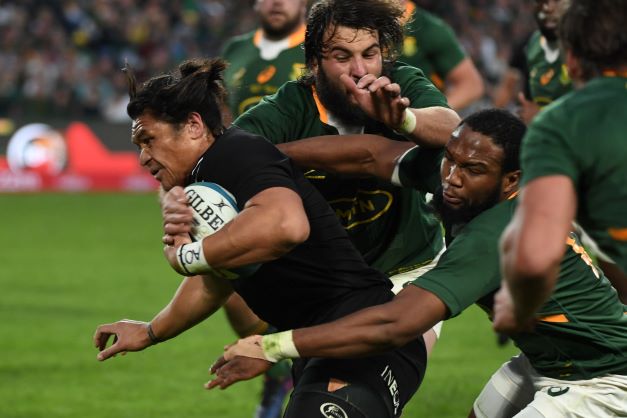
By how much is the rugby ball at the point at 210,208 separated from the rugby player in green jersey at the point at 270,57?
377cm

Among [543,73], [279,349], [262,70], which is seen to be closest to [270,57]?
[262,70]

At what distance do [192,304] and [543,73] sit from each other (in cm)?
444

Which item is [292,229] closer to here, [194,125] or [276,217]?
[276,217]

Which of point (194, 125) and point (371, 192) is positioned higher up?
point (194, 125)

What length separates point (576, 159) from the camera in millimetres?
3184

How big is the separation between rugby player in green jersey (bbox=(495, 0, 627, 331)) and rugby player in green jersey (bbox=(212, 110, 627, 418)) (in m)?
0.69

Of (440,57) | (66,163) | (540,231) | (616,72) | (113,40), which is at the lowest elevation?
(66,163)

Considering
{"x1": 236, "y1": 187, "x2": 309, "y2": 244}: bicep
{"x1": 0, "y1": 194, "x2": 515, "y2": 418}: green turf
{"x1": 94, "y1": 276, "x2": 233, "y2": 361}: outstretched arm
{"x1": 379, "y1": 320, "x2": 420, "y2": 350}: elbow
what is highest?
{"x1": 236, "y1": 187, "x2": 309, "y2": 244}: bicep

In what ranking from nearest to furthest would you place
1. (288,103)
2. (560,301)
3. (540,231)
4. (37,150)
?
(540,231) → (560,301) → (288,103) → (37,150)

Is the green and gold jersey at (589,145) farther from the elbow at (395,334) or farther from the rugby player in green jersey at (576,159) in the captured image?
the elbow at (395,334)

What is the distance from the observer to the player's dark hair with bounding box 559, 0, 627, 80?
323 cm

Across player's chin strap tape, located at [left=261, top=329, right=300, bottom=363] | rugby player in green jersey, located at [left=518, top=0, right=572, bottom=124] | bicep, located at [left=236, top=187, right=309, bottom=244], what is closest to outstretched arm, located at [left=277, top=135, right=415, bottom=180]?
bicep, located at [left=236, top=187, right=309, bottom=244]

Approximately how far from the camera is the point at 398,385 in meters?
4.59

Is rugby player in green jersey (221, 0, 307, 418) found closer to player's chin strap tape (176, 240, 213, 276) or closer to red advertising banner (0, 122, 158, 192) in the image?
player's chin strap tape (176, 240, 213, 276)
